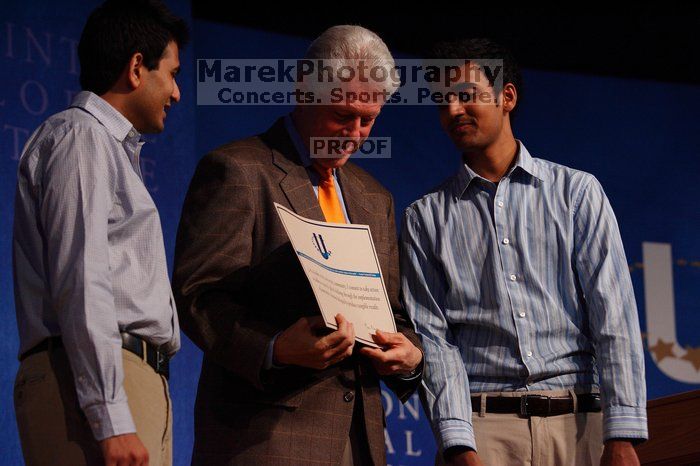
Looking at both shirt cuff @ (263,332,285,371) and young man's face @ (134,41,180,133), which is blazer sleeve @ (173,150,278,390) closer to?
shirt cuff @ (263,332,285,371)

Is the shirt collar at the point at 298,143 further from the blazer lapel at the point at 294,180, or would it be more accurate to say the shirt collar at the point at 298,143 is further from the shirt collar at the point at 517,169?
the shirt collar at the point at 517,169

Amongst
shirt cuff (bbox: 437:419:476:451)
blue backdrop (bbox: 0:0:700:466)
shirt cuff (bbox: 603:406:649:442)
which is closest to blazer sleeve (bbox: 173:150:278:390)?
shirt cuff (bbox: 437:419:476:451)

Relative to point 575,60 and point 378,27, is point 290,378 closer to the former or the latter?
point 378,27

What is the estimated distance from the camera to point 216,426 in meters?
2.26

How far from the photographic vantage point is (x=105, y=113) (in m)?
2.12

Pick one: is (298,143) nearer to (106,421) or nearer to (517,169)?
(517,169)

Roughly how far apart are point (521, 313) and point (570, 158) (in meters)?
2.62

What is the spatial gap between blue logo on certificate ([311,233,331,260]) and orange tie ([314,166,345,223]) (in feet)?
0.83

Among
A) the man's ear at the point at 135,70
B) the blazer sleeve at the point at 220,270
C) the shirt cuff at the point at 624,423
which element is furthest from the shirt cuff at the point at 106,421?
the shirt cuff at the point at 624,423

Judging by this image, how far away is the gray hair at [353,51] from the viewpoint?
2.51 meters

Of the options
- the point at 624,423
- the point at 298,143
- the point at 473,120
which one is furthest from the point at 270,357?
the point at 473,120

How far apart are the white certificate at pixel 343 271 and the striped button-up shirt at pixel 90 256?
0.93ft

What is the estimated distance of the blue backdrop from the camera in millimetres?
4102

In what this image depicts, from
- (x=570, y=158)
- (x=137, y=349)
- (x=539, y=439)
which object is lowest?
(x=539, y=439)
